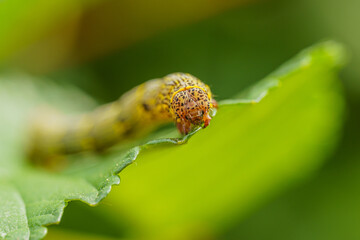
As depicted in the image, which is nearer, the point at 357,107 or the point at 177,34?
the point at 357,107

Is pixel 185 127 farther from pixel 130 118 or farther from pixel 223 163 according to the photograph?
pixel 130 118

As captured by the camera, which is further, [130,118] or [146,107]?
[130,118]

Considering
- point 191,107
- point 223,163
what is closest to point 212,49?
point 223,163

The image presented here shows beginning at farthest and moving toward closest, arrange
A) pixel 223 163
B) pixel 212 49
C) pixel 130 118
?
pixel 212 49, pixel 130 118, pixel 223 163

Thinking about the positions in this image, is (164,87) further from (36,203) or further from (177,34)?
(177,34)

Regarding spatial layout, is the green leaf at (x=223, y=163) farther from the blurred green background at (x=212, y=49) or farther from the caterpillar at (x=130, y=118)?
the blurred green background at (x=212, y=49)

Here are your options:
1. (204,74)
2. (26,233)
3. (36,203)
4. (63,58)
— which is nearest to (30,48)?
(63,58)

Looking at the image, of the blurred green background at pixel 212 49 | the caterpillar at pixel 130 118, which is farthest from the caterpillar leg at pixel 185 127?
the blurred green background at pixel 212 49

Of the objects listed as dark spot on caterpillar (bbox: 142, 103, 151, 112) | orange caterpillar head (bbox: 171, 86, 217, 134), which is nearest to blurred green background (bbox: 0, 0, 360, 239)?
dark spot on caterpillar (bbox: 142, 103, 151, 112)
